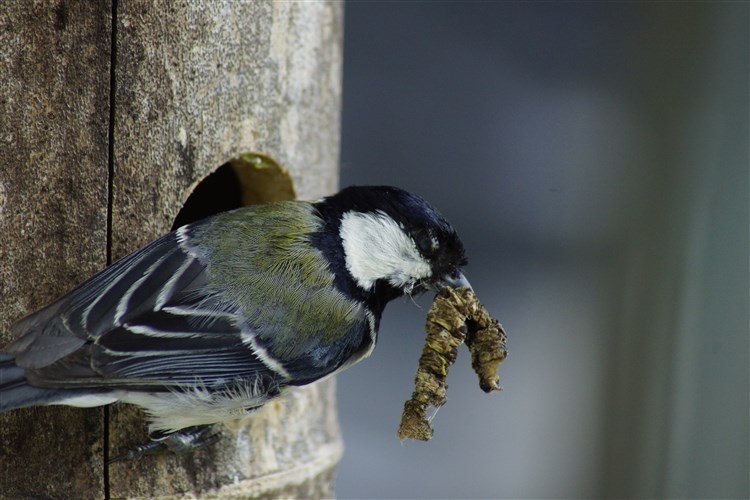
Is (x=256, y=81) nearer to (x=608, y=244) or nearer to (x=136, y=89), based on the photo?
(x=136, y=89)

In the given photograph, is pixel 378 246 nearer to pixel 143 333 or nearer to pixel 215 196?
pixel 143 333

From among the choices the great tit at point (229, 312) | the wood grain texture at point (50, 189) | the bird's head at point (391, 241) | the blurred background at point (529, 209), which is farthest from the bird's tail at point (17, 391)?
the blurred background at point (529, 209)

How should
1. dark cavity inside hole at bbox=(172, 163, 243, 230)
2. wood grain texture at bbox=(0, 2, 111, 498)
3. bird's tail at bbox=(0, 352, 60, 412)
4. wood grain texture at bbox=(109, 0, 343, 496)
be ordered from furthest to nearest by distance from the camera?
dark cavity inside hole at bbox=(172, 163, 243, 230), wood grain texture at bbox=(109, 0, 343, 496), wood grain texture at bbox=(0, 2, 111, 498), bird's tail at bbox=(0, 352, 60, 412)

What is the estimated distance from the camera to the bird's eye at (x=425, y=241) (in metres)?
1.89

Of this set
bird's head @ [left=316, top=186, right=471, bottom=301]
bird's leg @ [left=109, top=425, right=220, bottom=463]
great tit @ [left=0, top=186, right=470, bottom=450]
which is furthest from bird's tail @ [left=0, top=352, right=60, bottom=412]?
bird's head @ [left=316, top=186, right=471, bottom=301]

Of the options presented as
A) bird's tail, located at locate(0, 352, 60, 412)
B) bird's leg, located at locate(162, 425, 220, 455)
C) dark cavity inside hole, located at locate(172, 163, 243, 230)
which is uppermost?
dark cavity inside hole, located at locate(172, 163, 243, 230)

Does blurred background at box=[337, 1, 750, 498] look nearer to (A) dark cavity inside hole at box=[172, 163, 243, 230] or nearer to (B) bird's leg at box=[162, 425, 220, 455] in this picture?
(A) dark cavity inside hole at box=[172, 163, 243, 230]

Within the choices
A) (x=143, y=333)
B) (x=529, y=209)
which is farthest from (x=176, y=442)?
(x=529, y=209)

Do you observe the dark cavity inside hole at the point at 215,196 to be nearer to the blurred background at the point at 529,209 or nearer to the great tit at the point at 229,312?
the great tit at the point at 229,312

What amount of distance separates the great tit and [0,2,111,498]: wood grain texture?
0.38 feet

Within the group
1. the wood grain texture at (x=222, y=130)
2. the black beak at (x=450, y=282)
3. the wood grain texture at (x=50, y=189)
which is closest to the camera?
the wood grain texture at (x=50, y=189)

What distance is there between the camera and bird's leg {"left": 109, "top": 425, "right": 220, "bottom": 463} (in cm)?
181

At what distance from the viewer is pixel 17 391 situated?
1556mm

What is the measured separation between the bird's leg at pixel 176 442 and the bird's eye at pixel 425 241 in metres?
0.59
